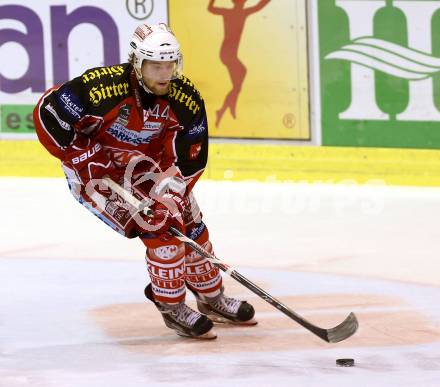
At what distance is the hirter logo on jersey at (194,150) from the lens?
509 cm

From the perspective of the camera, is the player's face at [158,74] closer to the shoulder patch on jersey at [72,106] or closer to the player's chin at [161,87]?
the player's chin at [161,87]

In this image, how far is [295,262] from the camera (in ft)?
20.5

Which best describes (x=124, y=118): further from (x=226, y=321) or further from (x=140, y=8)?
(x=140, y=8)

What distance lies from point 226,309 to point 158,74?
3.21 feet

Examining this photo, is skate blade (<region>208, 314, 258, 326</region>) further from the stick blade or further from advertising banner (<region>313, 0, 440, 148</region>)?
Result: advertising banner (<region>313, 0, 440, 148</region>)

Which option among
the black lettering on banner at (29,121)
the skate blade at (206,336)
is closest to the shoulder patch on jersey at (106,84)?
the skate blade at (206,336)

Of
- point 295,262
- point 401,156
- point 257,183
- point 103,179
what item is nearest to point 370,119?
point 401,156

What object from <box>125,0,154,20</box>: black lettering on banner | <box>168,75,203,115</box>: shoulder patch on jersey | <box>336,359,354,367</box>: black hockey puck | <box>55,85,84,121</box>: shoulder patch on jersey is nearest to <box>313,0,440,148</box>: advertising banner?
<box>125,0,154,20</box>: black lettering on banner

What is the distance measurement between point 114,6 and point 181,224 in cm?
364

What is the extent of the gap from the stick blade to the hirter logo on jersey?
2.68 feet

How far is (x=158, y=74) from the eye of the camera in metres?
4.84

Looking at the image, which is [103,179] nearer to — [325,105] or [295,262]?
[295,262]

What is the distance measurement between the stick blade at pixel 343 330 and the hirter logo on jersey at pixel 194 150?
2.68 feet

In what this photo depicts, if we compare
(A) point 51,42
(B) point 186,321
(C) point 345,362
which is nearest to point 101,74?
(B) point 186,321
